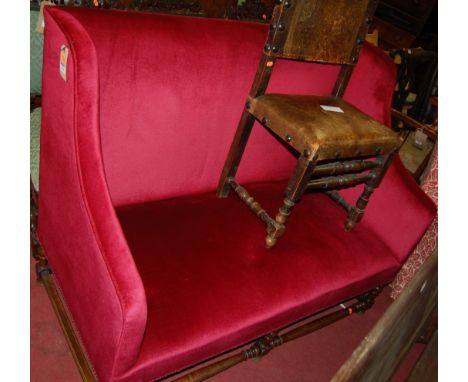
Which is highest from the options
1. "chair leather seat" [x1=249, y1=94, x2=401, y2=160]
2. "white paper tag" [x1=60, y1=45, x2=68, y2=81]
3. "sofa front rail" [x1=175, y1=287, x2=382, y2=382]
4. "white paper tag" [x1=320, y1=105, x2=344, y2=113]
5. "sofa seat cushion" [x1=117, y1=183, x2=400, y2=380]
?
"white paper tag" [x1=60, y1=45, x2=68, y2=81]

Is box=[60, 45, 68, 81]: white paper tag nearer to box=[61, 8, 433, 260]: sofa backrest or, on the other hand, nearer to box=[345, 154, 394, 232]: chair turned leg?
box=[61, 8, 433, 260]: sofa backrest

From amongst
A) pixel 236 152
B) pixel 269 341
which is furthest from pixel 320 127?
pixel 269 341

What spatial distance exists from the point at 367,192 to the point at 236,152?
59 cm

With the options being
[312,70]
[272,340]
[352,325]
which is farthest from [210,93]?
[352,325]

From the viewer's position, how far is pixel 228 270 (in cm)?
132

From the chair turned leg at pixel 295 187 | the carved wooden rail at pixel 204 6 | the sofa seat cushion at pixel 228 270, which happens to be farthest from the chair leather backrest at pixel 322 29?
the sofa seat cushion at pixel 228 270

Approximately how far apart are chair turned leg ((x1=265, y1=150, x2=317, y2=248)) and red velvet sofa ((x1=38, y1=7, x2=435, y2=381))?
0.06 metres

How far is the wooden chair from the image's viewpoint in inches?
54.7

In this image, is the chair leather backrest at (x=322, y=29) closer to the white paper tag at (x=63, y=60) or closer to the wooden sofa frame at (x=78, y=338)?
the white paper tag at (x=63, y=60)

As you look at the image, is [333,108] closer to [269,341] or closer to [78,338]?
[269,341]

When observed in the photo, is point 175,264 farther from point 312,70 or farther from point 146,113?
point 312,70

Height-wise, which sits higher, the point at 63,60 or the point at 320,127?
the point at 63,60

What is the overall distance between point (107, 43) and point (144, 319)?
771 millimetres

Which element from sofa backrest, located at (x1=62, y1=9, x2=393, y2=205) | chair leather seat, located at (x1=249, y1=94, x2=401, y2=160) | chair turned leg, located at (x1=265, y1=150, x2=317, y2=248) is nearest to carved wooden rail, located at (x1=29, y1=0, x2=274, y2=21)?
sofa backrest, located at (x1=62, y1=9, x2=393, y2=205)
